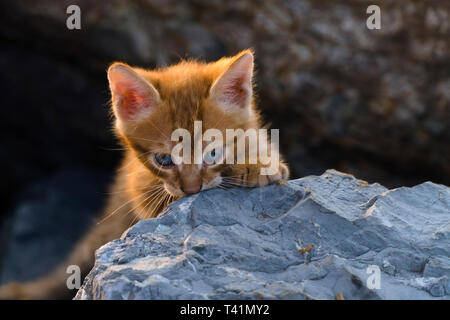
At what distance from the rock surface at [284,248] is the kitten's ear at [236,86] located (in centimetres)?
42

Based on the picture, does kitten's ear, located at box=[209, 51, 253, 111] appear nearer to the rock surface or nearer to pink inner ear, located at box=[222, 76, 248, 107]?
pink inner ear, located at box=[222, 76, 248, 107]

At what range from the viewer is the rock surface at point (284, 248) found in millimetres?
1614

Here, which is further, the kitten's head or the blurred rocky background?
the blurred rocky background

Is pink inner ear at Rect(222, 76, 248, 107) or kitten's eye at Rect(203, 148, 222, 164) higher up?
pink inner ear at Rect(222, 76, 248, 107)

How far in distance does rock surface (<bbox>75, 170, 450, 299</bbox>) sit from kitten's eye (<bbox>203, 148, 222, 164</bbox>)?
126 mm

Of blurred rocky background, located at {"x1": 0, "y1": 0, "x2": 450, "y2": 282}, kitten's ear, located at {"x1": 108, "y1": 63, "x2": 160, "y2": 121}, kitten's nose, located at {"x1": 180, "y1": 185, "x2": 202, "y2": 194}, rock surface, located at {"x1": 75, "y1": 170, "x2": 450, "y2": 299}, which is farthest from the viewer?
blurred rocky background, located at {"x1": 0, "y1": 0, "x2": 450, "y2": 282}

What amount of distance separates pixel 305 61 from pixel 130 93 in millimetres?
1849

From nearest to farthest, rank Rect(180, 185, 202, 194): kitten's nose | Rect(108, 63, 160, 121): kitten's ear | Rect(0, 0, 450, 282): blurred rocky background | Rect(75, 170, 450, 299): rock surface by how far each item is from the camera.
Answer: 1. Rect(75, 170, 450, 299): rock surface
2. Rect(180, 185, 202, 194): kitten's nose
3. Rect(108, 63, 160, 121): kitten's ear
4. Rect(0, 0, 450, 282): blurred rocky background

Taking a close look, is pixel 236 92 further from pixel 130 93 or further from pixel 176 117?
pixel 130 93

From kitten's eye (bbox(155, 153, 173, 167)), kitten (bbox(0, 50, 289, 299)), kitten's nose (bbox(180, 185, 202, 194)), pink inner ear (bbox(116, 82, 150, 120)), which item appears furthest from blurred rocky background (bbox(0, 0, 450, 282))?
kitten's nose (bbox(180, 185, 202, 194))

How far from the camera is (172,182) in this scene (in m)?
2.23

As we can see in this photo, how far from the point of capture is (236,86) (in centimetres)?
235

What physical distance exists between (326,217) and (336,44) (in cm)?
213

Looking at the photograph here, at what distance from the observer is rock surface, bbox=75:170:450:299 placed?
161cm
